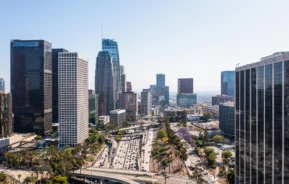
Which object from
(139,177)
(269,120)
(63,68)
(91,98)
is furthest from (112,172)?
(91,98)

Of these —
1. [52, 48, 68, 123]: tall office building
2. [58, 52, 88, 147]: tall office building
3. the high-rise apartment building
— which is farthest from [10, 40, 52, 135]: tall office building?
[58, 52, 88, 147]: tall office building

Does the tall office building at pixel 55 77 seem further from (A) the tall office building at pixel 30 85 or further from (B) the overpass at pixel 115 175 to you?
(B) the overpass at pixel 115 175

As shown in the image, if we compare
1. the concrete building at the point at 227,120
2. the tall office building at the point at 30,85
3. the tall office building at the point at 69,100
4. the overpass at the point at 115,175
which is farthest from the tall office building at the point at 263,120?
the tall office building at the point at 30,85

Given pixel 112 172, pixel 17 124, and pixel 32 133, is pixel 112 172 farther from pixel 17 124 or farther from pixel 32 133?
pixel 17 124

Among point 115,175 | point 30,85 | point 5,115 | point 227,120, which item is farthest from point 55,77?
point 227,120

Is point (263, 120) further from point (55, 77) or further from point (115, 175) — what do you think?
point (55, 77)

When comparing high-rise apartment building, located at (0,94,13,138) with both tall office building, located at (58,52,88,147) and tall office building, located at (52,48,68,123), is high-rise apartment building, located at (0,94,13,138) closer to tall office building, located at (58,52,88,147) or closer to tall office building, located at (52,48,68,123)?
tall office building, located at (58,52,88,147)
